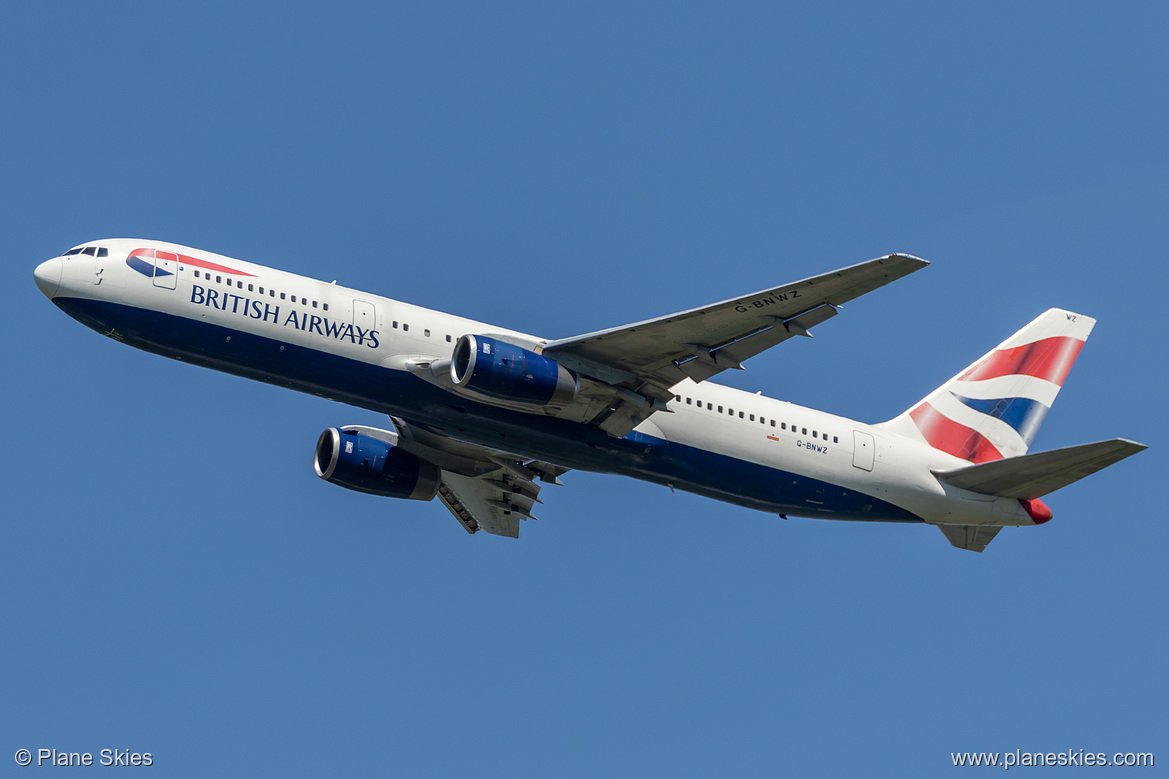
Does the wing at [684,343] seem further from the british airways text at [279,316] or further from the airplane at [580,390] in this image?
the british airways text at [279,316]

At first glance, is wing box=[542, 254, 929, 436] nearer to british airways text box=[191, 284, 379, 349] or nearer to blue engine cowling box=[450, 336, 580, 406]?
blue engine cowling box=[450, 336, 580, 406]

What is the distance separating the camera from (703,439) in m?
39.2

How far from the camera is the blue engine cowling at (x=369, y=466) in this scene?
43.7 meters

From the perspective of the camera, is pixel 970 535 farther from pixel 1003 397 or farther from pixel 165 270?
pixel 165 270

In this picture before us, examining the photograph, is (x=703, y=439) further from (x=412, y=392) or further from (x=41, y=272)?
(x=41, y=272)

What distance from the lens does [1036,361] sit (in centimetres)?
4666

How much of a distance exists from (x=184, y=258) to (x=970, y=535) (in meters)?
26.3

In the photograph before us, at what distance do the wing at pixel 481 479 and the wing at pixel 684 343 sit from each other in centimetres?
677

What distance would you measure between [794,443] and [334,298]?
14.4m

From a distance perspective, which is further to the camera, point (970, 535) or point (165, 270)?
point (970, 535)

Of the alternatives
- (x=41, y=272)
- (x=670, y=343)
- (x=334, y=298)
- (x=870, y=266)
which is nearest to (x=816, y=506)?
(x=670, y=343)

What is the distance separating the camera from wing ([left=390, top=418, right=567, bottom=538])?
43.8 metres

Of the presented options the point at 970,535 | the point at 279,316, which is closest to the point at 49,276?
the point at 279,316

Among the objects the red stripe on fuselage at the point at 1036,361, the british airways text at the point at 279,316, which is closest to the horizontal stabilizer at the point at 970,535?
the red stripe on fuselage at the point at 1036,361
